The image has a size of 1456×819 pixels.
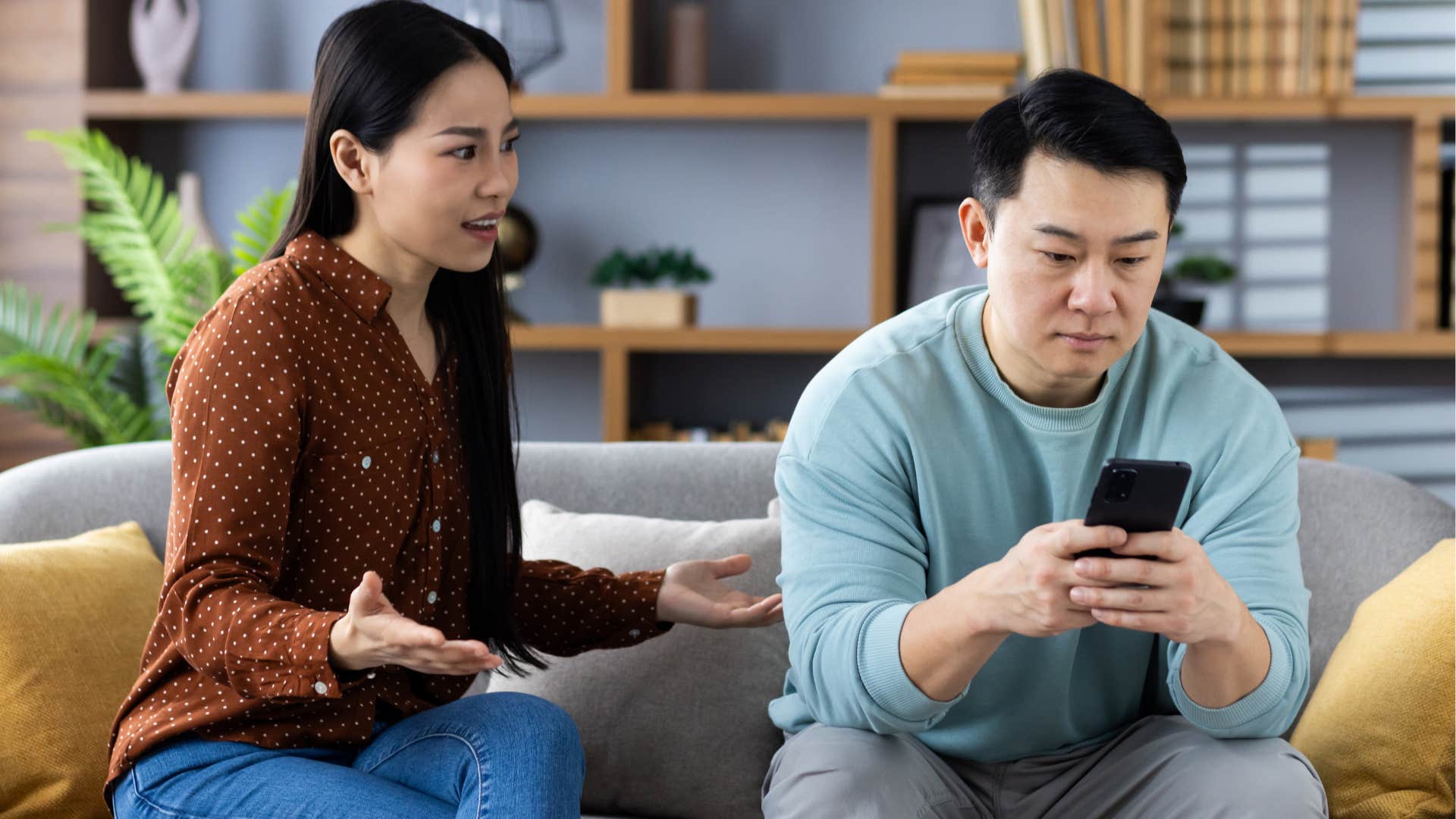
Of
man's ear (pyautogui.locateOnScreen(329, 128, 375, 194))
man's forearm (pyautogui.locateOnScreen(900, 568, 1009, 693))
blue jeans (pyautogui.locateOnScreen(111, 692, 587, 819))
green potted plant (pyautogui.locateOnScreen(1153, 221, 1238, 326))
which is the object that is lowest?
blue jeans (pyautogui.locateOnScreen(111, 692, 587, 819))

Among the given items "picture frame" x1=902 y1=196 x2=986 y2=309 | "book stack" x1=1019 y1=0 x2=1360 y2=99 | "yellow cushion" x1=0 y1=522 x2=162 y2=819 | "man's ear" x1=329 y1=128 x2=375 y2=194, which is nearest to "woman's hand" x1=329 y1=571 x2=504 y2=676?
"man's ear" x1=329 y1=128 x2=375 y2=194

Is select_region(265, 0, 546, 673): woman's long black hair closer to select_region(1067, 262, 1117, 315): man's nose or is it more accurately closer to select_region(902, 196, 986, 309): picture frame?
select_region(1067, 262, 1117, 315): man's nose

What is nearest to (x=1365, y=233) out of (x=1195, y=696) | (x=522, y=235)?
(x=522, y=235)

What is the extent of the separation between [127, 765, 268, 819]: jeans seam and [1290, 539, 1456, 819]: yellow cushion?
1117 mm

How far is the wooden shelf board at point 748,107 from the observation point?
9.95 ft

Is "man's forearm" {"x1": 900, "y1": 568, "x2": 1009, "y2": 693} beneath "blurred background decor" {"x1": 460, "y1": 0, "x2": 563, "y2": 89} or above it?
beneath

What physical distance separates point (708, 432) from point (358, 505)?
1.99 meters

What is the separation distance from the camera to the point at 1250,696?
1.24 meters

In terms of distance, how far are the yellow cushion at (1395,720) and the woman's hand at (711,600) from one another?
24.3 inches

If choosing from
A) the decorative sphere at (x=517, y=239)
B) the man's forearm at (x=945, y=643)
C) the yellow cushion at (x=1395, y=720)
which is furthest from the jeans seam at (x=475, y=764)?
the decorative sphere at (x=517, y=239)

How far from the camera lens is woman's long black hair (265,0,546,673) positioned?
1.32 m

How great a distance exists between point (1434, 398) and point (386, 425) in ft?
9.16

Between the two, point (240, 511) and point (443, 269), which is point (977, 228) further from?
point (240, 511)

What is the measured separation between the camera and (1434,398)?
3.24m
